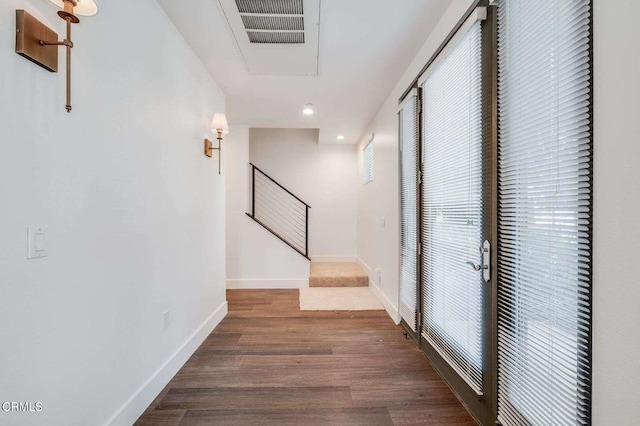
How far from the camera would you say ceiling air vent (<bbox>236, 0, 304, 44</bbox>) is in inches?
73.8

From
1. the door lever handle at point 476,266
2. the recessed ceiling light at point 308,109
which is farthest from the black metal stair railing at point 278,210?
the door lever handle at point 476,266

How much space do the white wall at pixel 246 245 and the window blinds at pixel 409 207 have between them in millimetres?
2124

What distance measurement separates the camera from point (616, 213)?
0.94 metres

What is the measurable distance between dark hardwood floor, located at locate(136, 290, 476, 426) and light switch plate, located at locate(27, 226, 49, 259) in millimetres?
1213

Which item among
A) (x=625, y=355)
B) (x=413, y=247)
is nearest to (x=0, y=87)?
(x=625, y=355)

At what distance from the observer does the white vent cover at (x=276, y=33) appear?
6.21 feet

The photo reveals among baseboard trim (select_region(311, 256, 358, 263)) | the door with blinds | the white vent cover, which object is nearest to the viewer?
the door with blinds

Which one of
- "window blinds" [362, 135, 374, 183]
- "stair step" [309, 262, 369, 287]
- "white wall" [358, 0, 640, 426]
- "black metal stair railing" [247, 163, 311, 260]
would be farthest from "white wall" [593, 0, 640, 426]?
"black metal stair railing" [247, 163, 311, 260]

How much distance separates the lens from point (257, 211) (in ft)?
18.7

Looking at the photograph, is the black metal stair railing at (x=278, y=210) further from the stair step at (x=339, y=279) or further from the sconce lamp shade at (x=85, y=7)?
the sconce lamp shade at (x=85, y=7)

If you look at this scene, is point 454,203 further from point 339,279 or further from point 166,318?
point 339,279

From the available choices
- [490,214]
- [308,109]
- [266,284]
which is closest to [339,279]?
[266,284]

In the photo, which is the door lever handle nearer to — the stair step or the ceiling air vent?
the ceiling air vent

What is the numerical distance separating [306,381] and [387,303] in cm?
172
